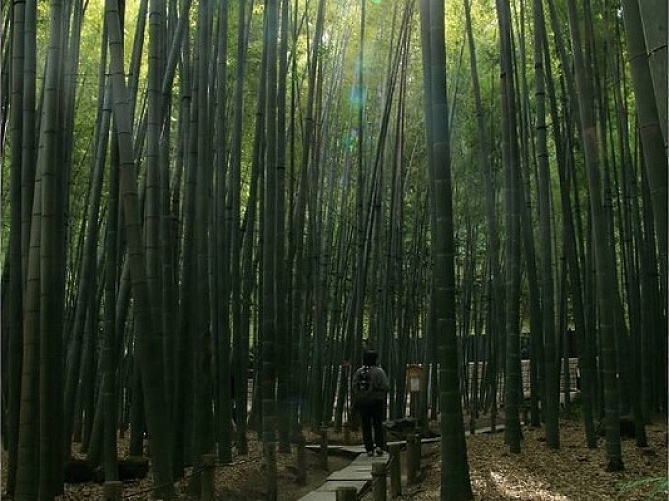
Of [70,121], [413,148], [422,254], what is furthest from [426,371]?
[70,121]

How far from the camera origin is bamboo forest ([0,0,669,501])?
324cm

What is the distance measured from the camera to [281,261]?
545 centimetres

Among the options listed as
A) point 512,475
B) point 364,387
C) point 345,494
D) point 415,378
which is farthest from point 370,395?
point 345,494

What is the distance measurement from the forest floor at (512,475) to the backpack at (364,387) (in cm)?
62

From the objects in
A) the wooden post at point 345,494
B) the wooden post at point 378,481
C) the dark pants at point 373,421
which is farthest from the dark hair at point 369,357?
the wooden post at point 345,494

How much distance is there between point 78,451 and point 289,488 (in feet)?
5.96

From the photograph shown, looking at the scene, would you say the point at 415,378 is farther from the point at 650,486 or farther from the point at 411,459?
the point at 650,486

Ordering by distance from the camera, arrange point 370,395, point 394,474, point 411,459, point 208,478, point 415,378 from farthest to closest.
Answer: point 415,378 → point 370,395 → point 411,459 → point 394,474 → point 208,478

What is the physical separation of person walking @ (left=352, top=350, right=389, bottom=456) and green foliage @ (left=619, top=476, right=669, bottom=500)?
7.36ft

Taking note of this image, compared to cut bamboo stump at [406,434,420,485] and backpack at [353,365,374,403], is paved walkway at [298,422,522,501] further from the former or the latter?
backpack at [353,365,374,403]

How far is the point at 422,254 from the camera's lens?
10.1m

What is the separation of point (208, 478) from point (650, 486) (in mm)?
2339

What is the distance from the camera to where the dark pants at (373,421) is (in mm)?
5910

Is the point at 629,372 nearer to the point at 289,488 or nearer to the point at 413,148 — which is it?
the point at 289,488
